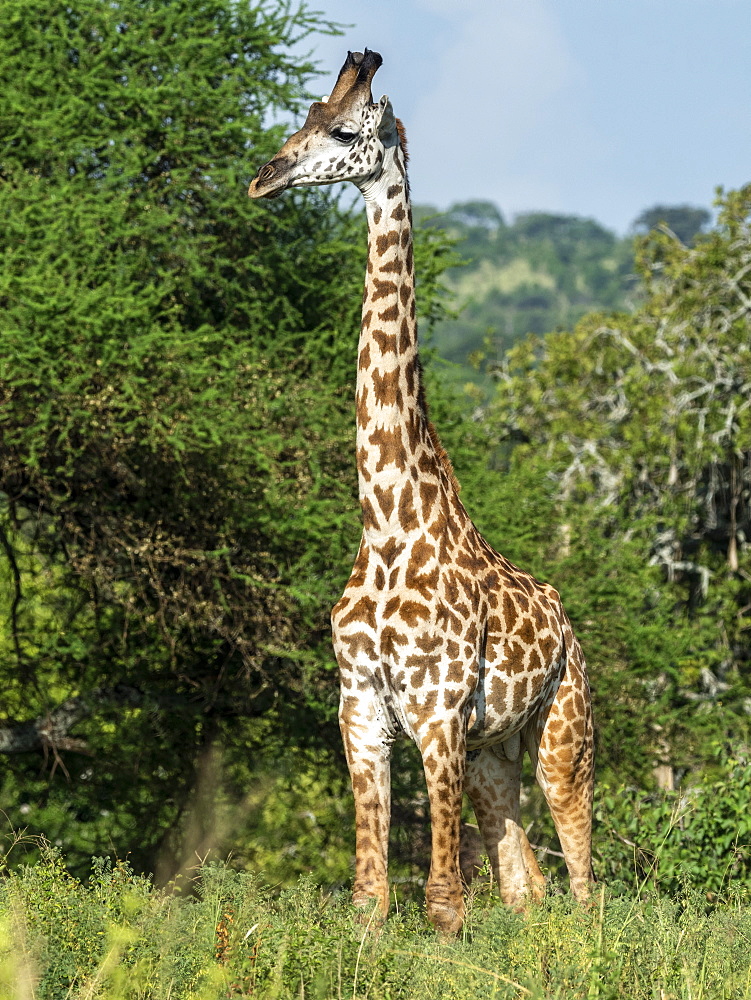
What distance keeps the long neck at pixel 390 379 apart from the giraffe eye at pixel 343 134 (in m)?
0.23

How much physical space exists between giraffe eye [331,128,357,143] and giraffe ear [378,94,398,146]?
176 millimetres

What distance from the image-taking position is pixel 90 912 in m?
A: 5.16

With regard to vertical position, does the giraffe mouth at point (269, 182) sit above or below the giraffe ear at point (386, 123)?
below

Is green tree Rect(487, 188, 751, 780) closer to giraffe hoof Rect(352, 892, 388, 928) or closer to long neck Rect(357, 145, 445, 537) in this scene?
long neck Rect(357, 145, 445, 537)

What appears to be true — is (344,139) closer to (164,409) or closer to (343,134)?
(343,134)

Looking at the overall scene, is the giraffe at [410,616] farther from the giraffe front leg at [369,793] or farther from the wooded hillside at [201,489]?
the wooded hillside at [201,489]

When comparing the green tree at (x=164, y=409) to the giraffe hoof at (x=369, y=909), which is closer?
the giraffe hoof at (x=369, y=909)

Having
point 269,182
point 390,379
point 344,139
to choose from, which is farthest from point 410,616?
point 344,139

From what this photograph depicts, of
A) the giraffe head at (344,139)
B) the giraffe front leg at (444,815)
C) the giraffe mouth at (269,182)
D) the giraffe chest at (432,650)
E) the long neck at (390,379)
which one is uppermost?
the giraffe head at (344,139)

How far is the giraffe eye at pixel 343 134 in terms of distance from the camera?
5574 mm

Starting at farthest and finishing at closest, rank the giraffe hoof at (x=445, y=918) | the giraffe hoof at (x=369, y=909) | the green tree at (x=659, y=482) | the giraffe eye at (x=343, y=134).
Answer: the green tree at (x=659, y=482) < the giraffe eye at (x=343, y=134) < the giraffe hoof at (x=445, y=918) < the giraffe hoof at (x=369, y=909)

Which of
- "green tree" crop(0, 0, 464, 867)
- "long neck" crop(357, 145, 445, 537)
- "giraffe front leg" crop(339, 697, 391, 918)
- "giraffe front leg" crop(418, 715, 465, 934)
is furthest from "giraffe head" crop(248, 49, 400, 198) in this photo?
"green tree" crop(0, 0, 464, 867)

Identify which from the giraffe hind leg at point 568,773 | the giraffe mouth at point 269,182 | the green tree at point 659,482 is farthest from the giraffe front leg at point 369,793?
the green tree at point 659,482

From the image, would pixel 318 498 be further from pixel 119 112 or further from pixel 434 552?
pixel 434 552
